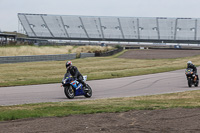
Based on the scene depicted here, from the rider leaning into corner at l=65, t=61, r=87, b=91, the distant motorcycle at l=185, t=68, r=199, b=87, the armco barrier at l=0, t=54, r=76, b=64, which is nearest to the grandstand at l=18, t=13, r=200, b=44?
the armco barrier at l=0, t=54, r=76, b=64

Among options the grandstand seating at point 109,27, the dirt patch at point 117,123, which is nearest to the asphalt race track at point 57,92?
the dirt patch at point 117,123

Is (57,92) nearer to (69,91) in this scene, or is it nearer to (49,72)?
(69,91)

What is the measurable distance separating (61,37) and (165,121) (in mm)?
97276

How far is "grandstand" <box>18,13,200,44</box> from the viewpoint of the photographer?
334 feet

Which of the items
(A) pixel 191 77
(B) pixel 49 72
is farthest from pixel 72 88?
(B) pixel 49 72

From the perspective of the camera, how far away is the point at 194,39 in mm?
99812

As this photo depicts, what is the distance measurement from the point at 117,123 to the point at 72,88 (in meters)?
7.69

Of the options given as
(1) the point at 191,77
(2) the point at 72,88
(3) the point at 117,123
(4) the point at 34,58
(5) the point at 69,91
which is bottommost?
(3) the point at 117,123

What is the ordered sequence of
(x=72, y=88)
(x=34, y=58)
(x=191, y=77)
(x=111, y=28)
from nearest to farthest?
(x=72, y=88)
(x=191, y=77)
(x=34, y=58)
(x=111, y=28)

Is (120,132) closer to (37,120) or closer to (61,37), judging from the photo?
(37,120)

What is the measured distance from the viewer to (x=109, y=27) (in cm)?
10688

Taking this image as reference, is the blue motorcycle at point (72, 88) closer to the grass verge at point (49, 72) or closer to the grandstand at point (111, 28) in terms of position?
the grass verge at point (49, 72)

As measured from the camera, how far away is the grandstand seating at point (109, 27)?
10231 centimetres

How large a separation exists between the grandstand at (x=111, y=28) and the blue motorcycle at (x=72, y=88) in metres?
87.1
